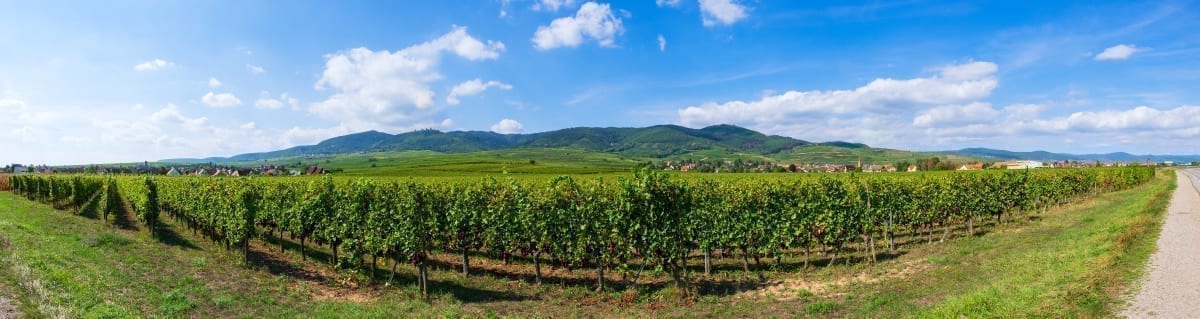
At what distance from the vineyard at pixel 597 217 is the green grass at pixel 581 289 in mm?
1330

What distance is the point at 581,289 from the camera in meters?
19.0

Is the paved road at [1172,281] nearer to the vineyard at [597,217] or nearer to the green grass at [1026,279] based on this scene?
the green grass at [1026,279]

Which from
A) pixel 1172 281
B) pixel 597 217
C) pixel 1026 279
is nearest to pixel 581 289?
pixel 597 217

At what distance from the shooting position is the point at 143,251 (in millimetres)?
22812

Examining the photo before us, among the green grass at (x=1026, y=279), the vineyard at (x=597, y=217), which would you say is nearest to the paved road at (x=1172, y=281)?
the green grass at (x=1026, y=279)

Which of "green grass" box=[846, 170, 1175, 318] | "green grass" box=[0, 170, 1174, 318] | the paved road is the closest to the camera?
the paved road

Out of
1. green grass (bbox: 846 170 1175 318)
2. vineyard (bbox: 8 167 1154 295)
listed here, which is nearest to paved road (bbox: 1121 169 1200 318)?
green grass (bbox: 846 170 1175 318)

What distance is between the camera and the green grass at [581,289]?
11.7 metres

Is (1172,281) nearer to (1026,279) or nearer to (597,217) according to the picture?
(1026,279)

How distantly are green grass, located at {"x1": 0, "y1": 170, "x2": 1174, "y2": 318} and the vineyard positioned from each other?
1.33 metres

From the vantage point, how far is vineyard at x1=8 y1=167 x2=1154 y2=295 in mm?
17531

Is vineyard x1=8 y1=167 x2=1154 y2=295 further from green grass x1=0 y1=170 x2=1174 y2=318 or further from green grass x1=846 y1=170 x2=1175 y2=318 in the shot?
green grass x1=846 y1=170 x2=1175 y2=318

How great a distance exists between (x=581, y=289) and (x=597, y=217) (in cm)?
284

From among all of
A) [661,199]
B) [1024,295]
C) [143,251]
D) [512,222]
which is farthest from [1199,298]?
[143,251]
